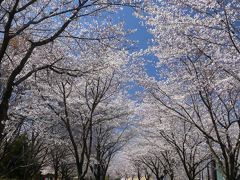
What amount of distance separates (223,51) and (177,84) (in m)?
5.36

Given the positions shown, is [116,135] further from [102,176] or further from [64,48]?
[64,48]

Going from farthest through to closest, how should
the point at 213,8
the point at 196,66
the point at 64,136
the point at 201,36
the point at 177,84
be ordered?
A: the point at 64,136
the point at 177,84
the point at 196,66
the point at 201,36
the point at 213,8

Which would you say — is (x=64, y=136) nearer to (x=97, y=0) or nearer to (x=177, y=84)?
(x=177, y=84)

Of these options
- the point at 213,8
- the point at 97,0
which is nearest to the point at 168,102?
the point at 213,8

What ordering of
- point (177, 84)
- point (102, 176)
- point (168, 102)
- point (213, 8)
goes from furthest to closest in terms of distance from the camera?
1. point (102, 176)
2. point (168, 102)
3. point (177, 84)
4. point (213, 8)

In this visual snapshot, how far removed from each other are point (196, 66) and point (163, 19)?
3.18m

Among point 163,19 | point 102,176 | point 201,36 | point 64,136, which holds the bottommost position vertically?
point 102,176

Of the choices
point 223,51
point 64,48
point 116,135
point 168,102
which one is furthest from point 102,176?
point 223,51

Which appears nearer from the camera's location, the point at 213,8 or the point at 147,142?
the point at 213,8

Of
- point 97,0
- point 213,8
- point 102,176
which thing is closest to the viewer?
point 97,0

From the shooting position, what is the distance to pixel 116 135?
30453 millimetres

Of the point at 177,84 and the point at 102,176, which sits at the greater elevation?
the point at 177,84

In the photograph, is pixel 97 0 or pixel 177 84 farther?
pixel 177 84

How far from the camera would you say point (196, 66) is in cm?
1288
